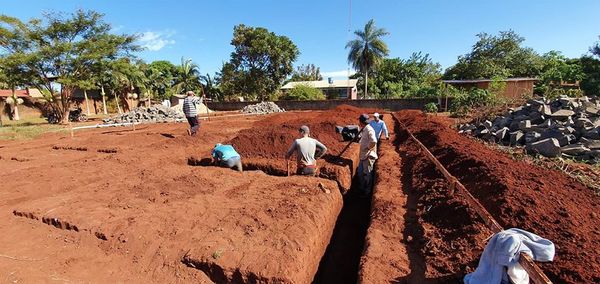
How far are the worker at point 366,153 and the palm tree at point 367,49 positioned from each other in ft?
96.3

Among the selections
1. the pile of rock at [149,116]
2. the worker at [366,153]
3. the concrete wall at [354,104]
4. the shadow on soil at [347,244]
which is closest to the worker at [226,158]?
the shadow on soil at [347,244]

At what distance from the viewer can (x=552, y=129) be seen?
316 inches

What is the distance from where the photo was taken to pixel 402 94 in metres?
34.4

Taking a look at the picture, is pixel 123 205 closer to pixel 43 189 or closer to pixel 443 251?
pixel 43 189

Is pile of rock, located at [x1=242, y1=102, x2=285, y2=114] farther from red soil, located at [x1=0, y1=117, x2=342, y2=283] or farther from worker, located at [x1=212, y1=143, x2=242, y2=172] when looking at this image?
red soil, located at [x1=0, y1=117, x2=342, y2=283]

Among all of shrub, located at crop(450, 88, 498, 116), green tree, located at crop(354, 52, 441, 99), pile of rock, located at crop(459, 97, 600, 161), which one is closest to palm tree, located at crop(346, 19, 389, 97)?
green tree, located at crop(354, 52, 441, 99)

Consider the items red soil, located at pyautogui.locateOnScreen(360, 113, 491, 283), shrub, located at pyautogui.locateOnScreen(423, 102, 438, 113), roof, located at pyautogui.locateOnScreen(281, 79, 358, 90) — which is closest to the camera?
red soil, located at pyautogui.locateOnScreen(360, 113, 491, 283)

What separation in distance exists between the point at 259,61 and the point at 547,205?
3341 centimetres

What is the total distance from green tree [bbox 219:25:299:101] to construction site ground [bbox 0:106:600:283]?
94.1 ft

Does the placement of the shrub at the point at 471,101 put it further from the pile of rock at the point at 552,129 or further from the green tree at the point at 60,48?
the green tree at the point at 60,48

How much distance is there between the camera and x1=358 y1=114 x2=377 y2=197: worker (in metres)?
6.61

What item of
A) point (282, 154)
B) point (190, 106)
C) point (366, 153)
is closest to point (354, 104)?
point (190, 106)

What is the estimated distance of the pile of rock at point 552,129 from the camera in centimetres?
703

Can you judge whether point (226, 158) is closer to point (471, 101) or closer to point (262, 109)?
point (471, 101)
